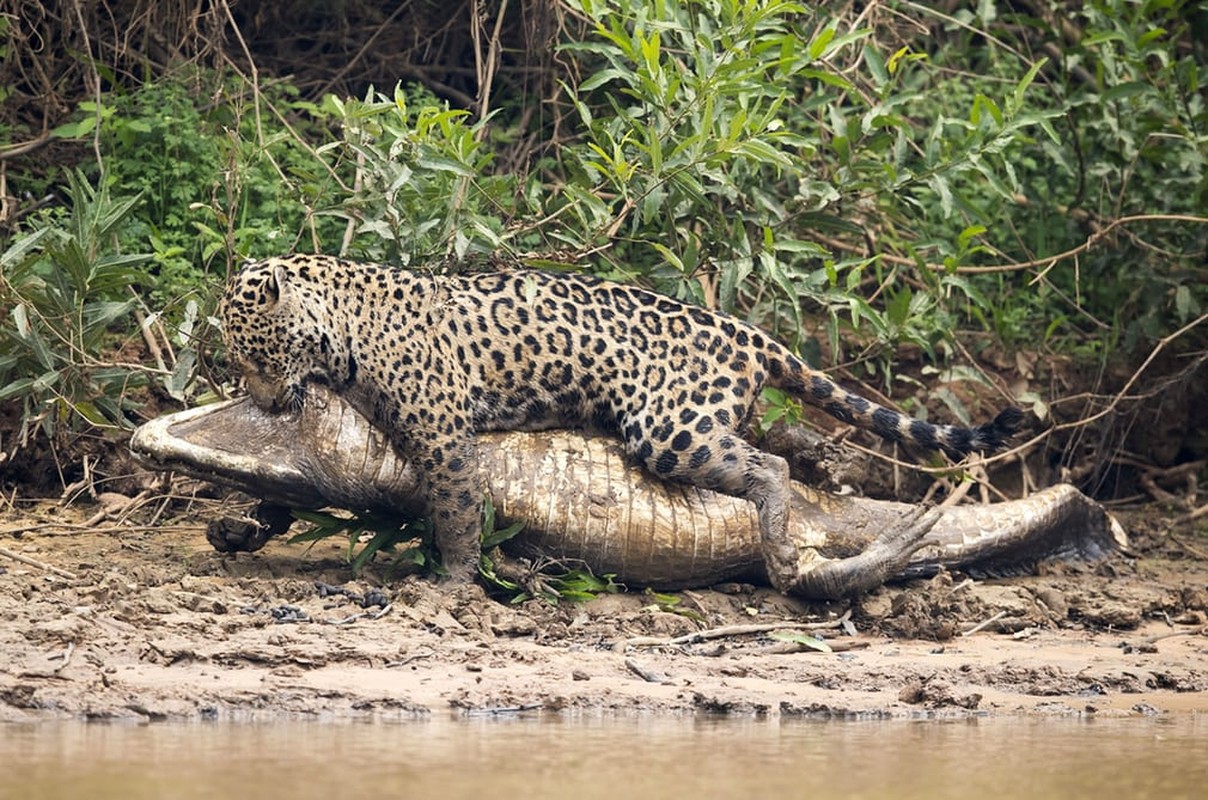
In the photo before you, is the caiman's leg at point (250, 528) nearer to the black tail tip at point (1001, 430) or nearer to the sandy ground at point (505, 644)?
the sandy ground at point (505, 644)

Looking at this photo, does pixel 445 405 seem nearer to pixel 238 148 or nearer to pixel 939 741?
pixel 238 148

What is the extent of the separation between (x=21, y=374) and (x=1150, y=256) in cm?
628

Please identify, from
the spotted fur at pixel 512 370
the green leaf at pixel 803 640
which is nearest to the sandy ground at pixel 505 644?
the green leaf at pixel 803 640

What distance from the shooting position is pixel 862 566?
25.7ft

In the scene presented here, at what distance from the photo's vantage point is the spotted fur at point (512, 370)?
24.8 ft

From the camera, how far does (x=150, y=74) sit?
32.4 ft

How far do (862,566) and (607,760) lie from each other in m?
2.95

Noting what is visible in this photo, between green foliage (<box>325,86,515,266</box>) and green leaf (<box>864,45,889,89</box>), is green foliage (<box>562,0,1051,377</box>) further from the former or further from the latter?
green foliage (<box>325,86,515,266</box>)

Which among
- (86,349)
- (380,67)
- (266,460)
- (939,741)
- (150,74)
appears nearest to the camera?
(939,741)

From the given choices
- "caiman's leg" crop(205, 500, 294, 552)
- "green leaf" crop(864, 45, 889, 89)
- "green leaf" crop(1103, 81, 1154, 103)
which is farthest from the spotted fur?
"green leaf" crop(1103, 81, 1154, 103)

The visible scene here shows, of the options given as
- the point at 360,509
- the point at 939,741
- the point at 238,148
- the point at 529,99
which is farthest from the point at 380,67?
the point at 939,741

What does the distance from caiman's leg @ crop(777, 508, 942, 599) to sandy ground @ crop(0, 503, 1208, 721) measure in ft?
0.32

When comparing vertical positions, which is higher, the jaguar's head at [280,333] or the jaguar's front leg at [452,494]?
the jaguar's head at [280,333]

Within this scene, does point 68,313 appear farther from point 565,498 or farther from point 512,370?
point 565,498
